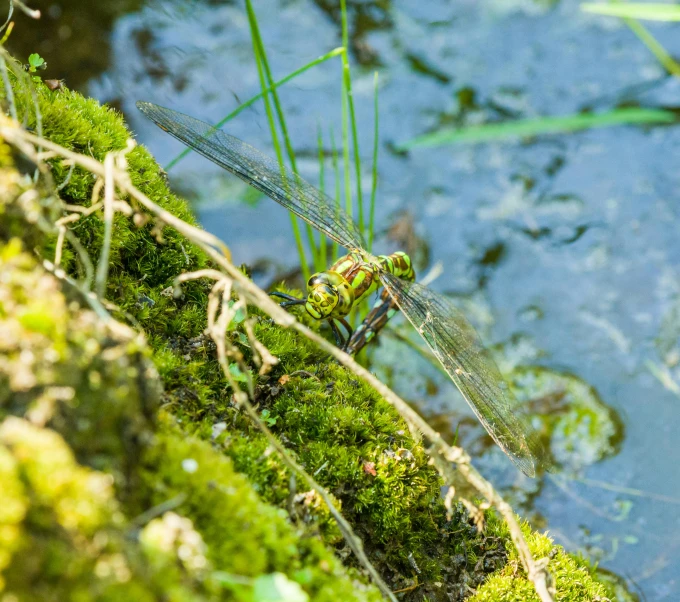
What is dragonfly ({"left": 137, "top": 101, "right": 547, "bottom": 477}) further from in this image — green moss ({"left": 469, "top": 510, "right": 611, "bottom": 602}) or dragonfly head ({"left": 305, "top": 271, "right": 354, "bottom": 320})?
green moss ({"left": 469, "top": 510, "right": 611, "bottom": 602})

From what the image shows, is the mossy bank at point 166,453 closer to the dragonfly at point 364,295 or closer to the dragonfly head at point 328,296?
the dragonfly at point 364,295

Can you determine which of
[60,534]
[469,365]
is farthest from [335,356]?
[469,365]

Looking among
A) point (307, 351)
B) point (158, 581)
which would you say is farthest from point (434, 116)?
point (158, 581)

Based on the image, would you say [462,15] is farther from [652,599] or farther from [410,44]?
[652,599]

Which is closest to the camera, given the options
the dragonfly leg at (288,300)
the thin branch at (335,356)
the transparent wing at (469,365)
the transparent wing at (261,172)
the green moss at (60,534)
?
the green moss at (60,534)

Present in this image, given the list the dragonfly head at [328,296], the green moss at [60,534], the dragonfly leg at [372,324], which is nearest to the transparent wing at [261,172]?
the dragonfly head at [328,296]

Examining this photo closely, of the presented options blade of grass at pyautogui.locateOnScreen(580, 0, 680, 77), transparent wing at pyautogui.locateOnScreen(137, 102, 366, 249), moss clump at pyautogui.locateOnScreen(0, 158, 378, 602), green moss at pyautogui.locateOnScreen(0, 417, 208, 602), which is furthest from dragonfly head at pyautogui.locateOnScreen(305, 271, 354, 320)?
green moss at pyautogui.locateOnScreen(0, 417, 208, 602)
